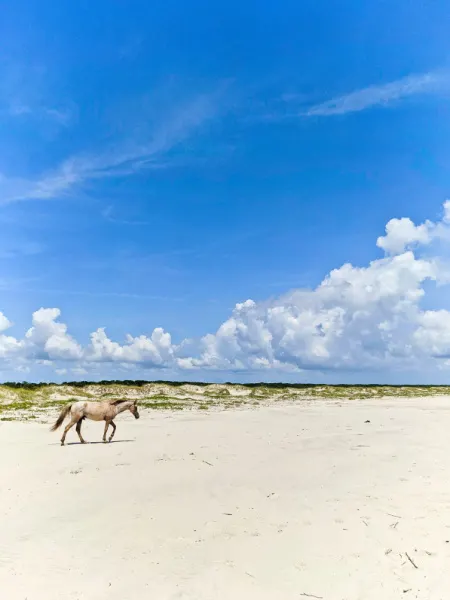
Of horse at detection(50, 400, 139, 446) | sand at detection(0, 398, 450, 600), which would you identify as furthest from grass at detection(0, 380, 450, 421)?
sand at detection(0, 398, 450, 600)

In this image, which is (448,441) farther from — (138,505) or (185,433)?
(138,505)

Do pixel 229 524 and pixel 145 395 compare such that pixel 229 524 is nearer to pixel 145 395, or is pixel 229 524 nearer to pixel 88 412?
pixel 88 412

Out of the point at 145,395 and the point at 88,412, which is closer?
the point at 88,412

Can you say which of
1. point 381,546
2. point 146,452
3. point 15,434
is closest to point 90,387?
point 15,434

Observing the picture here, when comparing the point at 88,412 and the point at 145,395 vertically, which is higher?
the point at 88,412

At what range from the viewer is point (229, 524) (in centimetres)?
919

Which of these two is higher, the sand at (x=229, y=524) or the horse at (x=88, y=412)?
the horse at (x=88, y=412)

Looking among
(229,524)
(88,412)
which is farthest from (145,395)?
(229,524)

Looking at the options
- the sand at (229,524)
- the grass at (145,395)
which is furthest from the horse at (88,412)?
the grass at (145,395)

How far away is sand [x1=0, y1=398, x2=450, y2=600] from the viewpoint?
7.05m

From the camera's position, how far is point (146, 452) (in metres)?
17.0

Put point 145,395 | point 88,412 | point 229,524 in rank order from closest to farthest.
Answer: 1. point 229,524
2. point 88,412
3. point 145,395

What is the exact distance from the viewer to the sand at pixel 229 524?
7047 millimetres

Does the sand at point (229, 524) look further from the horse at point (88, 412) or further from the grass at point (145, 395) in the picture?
the grass at point (145, 395)
